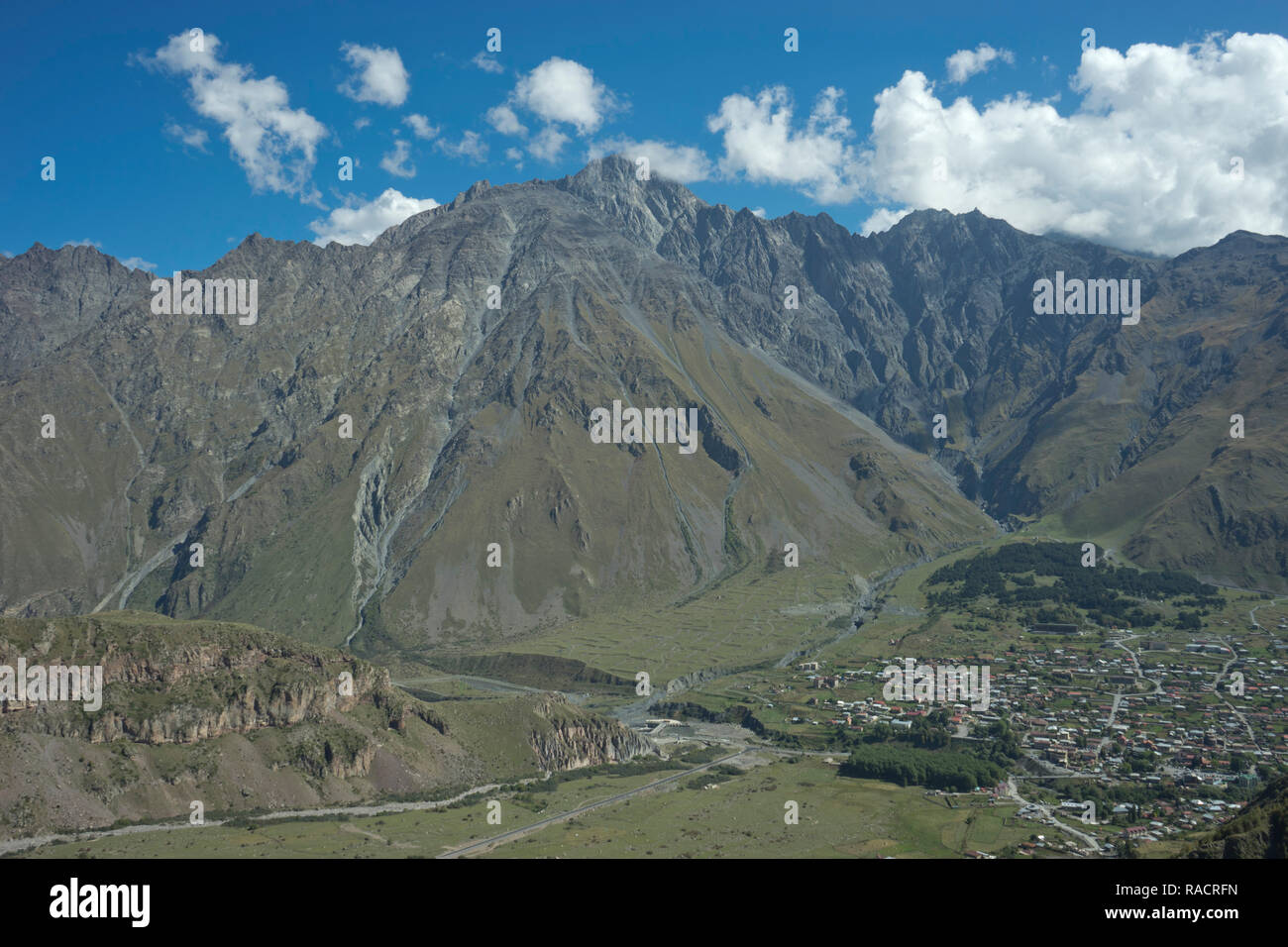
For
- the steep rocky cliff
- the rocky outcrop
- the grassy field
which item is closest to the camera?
the grassy field

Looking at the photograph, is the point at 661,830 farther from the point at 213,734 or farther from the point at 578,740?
the point at 213,734

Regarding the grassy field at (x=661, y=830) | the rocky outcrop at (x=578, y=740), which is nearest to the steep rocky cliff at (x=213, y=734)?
the rocky outcrop at (x=578, y=740)

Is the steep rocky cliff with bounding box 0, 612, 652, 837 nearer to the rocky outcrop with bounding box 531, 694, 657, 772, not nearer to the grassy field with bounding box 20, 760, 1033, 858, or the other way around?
the rocky outcrop with bounding box 531, 694, 657, 772

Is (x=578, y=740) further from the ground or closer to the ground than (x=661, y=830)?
further from the ground

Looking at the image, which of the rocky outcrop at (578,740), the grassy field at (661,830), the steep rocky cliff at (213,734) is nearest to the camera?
the grassy field at (661,830)

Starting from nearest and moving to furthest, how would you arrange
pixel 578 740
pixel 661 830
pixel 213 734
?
1. pixel 661 830
2. pixel 213 734
3. pixel 578 740

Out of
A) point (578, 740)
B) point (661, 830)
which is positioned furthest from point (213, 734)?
point (661, 830)

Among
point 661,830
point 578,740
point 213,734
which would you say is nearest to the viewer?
point 661,830

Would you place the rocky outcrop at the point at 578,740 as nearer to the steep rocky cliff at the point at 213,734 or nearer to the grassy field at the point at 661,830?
the steep rocky cliff at the point at 213,734

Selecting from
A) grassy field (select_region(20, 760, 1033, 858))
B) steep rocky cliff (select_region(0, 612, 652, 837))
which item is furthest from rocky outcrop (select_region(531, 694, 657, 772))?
grassy field (select_region(20, 760, 1033, 858))
